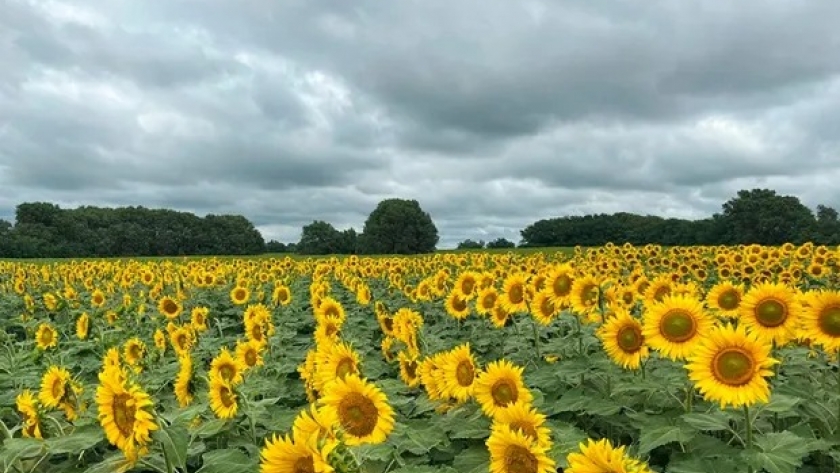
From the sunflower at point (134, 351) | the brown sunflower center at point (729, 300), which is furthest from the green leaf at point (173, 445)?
the brown sunflower center at point (729, 300)

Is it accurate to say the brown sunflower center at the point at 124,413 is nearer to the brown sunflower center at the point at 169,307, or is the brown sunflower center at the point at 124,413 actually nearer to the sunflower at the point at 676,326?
the sunflower at the point at 676,326

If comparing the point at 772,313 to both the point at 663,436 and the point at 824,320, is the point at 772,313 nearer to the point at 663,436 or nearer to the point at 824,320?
the point at 824,320

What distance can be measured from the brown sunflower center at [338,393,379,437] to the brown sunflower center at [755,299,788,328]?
315cm

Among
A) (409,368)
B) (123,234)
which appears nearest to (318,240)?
(123,234)

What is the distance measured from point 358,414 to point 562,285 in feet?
12.3

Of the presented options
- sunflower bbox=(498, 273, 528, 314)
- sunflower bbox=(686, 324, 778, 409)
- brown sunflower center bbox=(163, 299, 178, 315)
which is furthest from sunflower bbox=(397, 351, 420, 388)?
brown sunflower center bbox=(163, 299, 178, 315)

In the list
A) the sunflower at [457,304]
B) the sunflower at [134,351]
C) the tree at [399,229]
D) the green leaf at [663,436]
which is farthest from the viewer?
the tree at [399,229]

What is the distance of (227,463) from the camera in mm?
4121

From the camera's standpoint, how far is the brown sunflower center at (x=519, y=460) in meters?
3.29

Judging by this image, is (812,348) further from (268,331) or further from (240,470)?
(268,331)

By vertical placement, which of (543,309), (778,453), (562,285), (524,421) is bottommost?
(778,453)

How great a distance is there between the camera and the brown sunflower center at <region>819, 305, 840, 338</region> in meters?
4.95

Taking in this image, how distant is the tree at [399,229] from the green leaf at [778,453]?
82026 millimetres

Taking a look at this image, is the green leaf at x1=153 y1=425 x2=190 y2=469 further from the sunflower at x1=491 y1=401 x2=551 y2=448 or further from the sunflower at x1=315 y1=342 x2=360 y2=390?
the sunflower at x1=491 y1=401 x2=551 y2=448
